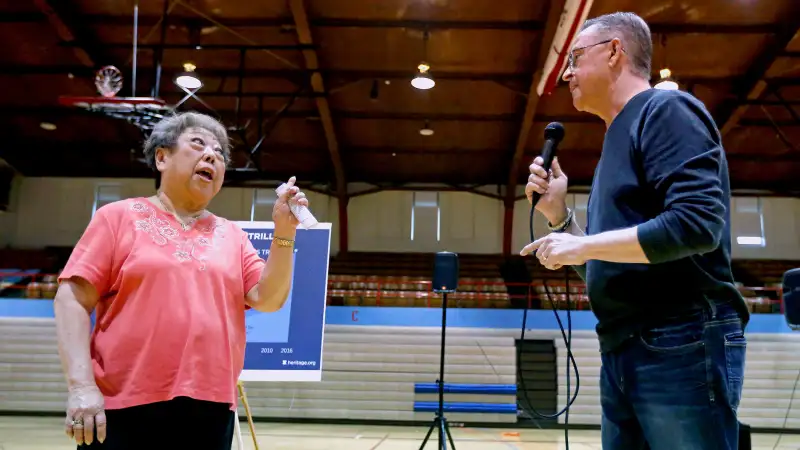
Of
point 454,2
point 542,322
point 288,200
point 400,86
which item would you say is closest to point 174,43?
point 400,86

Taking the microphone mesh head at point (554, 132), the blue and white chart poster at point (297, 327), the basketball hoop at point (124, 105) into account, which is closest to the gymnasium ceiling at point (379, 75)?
the basketball hoop at point (124, 105)

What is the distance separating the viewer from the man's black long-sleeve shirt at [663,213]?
1.07 meters

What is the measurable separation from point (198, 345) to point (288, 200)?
453 millimetres

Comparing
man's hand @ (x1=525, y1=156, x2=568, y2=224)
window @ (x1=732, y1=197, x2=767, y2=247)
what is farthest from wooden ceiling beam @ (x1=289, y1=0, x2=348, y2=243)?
window @ (x1=732, y1=197, x2=767, y2=247)

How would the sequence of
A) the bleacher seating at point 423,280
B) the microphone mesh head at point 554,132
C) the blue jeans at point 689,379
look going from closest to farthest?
1. the blue jeans at point 689,379
2. the microphone mesh head at point 554,132
3. the bleacher seating at point 423,280

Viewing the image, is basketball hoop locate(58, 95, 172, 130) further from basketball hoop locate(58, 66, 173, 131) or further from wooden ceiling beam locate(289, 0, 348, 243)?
wooden ceiling beam locate(289, 0, 348, 243)

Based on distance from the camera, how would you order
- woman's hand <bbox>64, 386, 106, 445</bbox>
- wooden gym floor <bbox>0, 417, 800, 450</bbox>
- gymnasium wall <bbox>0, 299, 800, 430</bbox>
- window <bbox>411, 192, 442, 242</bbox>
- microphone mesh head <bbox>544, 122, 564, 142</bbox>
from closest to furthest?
1. woman's hand <bbox>64, 386, 106, 445</bbox>
2. microphone mesh head <bbox>544, 122, 564, 142</bbox>
3. wooden gym floor <bbox>0, 417, 800, 450</bbox>
4. gymnasium wall <bbox>0, 299, 800, 430</bbox>
5. window <bbox>411, 192, 442, 242</bbox>

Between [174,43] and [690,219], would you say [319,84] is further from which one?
[690,219]

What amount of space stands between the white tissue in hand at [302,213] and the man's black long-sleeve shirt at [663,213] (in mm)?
713

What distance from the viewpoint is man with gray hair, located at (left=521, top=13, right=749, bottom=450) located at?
1.07 m

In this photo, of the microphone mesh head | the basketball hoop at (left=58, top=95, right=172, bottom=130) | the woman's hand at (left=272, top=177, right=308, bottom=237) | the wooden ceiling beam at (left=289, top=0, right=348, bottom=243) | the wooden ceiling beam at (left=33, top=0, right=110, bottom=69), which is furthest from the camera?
the wooden ceiling beam at (left=33, top=0, right=110, bottom=69)

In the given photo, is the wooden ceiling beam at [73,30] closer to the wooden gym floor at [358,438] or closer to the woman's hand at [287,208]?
the wooden gym floor at [358,438]

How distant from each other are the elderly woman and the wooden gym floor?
4557 mm

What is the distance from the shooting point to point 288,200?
5.32ft
